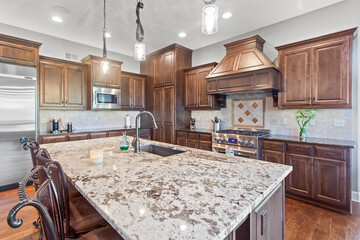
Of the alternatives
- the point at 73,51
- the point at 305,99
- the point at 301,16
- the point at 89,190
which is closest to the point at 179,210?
the point at 89,190

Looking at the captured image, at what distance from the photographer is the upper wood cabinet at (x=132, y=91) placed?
4852 mm

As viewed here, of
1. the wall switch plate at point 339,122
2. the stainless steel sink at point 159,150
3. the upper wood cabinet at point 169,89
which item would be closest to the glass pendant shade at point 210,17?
the stainless steel sink at point 159,150

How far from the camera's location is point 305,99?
9.13 feet

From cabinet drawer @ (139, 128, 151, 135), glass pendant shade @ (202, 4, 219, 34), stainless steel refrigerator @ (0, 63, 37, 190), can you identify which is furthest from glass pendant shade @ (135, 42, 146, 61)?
cabinet drawer @ (139, 128, 151, 135)

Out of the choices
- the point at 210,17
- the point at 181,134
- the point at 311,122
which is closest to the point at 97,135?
the point at 181,134

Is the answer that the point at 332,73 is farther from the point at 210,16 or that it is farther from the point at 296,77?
the point at 210,16

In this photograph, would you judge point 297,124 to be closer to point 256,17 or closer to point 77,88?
point 256,17

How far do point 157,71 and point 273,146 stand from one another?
11.3 feet

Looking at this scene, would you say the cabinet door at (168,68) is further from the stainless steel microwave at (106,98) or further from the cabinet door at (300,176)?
the cabinet door at (300,176)

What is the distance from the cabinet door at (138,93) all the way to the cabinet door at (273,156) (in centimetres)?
354

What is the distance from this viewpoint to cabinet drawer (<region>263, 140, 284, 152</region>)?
110 inches

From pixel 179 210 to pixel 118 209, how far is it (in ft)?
0.85

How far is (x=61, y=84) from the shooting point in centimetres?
383

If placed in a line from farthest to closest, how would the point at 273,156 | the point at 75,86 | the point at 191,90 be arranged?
the point at 191,90 < the point at 75,86 < the point at 273,156
